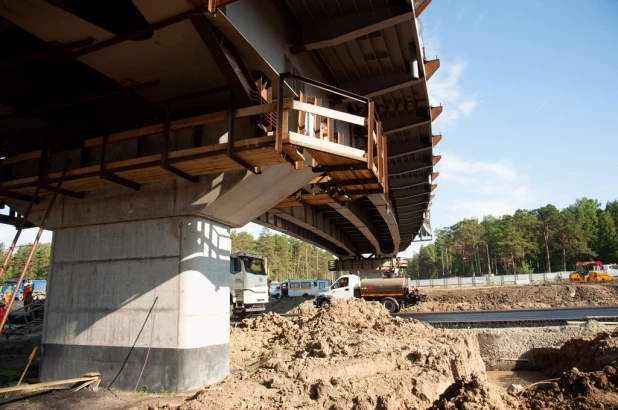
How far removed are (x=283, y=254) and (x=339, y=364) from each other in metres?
98.7

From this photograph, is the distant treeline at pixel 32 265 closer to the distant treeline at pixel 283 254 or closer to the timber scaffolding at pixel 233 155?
the distant treeline at pixel 283 254

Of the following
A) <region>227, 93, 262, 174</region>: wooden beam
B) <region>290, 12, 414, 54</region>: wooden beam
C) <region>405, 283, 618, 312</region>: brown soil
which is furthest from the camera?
<region>405, 283, 618, 312</region>: brown soil

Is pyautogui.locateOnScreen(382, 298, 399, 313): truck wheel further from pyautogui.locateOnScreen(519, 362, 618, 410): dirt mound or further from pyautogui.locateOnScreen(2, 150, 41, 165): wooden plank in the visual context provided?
pyautogui.locateOnScreen(2, 150, 41, 165): wooden plank

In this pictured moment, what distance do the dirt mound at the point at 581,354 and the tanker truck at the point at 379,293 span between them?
13589 millimetres

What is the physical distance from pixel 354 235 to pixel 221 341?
20.8m

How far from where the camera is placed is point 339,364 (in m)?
8.12

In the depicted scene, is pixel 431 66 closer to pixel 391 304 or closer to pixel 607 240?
pixel 391 304

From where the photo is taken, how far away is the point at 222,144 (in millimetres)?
6504

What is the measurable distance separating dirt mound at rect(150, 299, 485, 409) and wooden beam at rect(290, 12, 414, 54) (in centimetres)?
546

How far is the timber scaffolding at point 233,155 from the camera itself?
6246mm

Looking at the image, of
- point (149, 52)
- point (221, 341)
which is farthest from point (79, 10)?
point (221, 341)

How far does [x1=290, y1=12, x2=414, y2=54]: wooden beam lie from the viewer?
662cm

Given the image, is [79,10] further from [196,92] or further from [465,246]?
[465,246]

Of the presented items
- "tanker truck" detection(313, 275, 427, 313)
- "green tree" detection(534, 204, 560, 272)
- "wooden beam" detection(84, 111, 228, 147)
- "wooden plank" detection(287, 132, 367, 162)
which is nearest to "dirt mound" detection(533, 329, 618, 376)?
"wooden plank" detection(287, 132, 367, 162)
